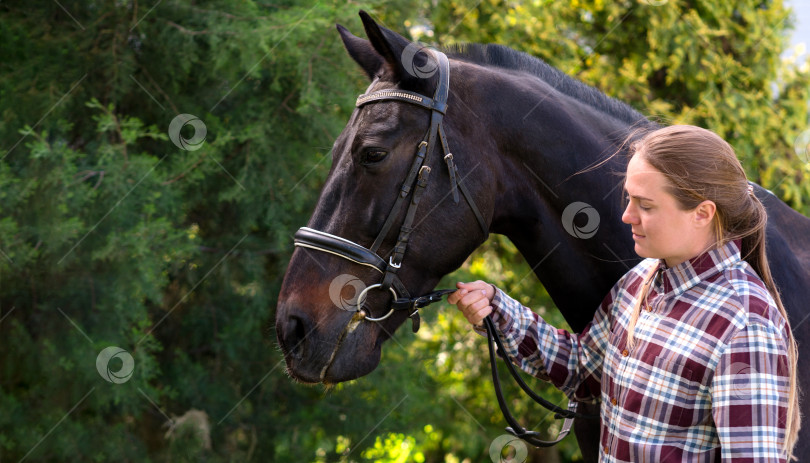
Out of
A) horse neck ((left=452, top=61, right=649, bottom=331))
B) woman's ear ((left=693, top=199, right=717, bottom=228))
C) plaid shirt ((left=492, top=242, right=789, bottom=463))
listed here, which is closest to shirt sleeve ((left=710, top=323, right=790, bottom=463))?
plaid shirt ((left=492, top=242, right=789, bottom=463))

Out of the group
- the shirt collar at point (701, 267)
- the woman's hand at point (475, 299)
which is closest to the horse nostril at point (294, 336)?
the woman's hand at point (475, 299)

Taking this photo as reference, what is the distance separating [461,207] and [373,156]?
0.31m

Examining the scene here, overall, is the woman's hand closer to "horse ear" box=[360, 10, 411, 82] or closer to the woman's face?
the woman's face

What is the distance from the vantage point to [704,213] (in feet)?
5.03

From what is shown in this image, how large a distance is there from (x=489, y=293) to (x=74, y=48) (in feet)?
10.9

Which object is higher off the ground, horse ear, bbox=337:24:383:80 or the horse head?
horse ear, bbox=337:24:383:80

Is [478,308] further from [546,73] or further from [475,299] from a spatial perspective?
[546,73]

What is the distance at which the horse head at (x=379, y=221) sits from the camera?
185cm

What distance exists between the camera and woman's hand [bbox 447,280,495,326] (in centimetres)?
196

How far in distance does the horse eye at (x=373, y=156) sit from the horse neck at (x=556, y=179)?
32cm

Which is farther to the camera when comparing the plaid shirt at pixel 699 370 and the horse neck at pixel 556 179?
the horse neck at pixel 556 179

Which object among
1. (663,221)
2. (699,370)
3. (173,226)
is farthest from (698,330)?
(173,226)

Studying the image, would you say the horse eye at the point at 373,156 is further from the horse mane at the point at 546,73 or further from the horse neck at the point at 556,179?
the horse mane at the point at 546,73

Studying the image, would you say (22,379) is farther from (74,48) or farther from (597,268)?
(597,268)
